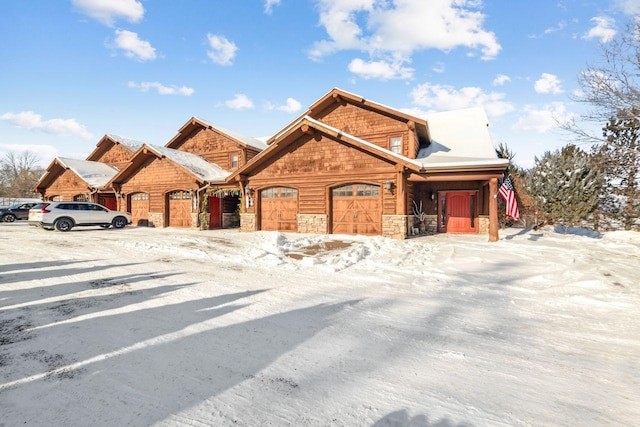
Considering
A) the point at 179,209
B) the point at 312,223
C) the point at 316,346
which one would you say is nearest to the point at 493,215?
the point at 312,223

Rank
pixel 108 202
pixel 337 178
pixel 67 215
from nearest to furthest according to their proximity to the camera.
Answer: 1. pixel 337 178
2. pixel 67 215
3. pixel 108 202

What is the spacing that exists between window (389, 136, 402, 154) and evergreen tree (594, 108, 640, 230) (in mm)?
10609

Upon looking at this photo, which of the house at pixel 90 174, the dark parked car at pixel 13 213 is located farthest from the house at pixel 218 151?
the dark parked car at pixel 13 213

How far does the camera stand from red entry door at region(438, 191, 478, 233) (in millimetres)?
16719

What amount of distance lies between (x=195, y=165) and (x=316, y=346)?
19.0 meters

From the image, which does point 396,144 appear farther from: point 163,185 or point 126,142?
point 126,142

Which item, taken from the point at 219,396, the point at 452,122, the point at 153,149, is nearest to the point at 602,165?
the point at 452,122

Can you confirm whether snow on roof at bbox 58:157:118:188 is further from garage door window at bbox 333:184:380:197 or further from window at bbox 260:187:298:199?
garage door window at bbox 333:184:380:197

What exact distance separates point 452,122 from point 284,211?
12.9 m

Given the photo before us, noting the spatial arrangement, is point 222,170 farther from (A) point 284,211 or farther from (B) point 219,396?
(B) point 219,396

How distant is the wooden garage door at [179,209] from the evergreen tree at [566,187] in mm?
21608

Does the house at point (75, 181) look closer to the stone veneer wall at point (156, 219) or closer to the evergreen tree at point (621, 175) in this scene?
the stone veneer wall at point (156, 219)

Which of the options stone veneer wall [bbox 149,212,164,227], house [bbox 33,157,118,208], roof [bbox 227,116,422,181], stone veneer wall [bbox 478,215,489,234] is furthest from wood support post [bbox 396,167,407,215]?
house [bbox 33,157,118,208]

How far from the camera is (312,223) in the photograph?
615 inches
